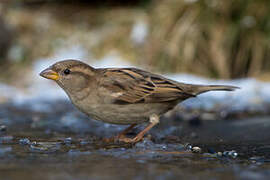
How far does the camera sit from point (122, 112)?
411 centimetres

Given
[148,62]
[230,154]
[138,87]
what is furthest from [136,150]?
[148,62]

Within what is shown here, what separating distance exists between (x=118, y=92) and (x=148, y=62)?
434 centimetres

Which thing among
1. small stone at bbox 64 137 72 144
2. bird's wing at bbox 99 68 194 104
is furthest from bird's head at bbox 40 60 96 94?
small stone at bbox 64 137 72 144

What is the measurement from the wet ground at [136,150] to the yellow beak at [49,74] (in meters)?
0.54

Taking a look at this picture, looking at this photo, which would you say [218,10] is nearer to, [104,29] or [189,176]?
[104,29]

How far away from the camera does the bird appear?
4.06 m

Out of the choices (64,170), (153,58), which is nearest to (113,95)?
(64,170)

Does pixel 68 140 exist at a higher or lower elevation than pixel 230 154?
higher

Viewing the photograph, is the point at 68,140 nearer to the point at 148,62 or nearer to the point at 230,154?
the point at 230,154

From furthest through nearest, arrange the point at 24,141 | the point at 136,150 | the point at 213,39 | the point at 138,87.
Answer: the point at 213,39
the point at 138,87
the point at 24,141
the point at 136,150

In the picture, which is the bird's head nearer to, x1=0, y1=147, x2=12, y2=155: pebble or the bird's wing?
the bird's wing

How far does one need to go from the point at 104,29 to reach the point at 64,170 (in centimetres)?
731

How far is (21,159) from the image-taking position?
2908mm

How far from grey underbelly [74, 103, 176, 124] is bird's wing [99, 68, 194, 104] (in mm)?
56
